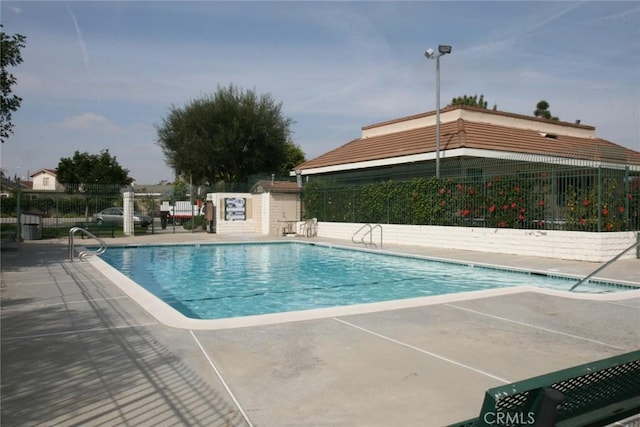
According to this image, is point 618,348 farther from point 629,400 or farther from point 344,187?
point 344,187

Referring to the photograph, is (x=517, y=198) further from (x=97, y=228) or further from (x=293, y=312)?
(x=97, y=228)

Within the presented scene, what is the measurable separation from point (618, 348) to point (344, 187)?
1844cm

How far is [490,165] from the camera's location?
54.7 feet

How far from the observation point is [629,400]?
9.01 ft

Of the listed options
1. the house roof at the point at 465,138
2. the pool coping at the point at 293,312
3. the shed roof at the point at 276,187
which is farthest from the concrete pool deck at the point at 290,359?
the shed roof at the point at 276,187

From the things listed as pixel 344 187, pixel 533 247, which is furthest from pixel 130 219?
pixel 533 247

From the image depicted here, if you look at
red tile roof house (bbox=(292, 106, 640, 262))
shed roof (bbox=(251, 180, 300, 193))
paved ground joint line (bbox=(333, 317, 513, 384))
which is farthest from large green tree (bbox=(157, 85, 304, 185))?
paved ground joint line (bbox=(333, 317, 513, 384))

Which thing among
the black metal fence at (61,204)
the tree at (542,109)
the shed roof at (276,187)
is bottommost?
the black metal fence at (61,204)

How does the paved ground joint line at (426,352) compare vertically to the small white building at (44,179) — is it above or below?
below

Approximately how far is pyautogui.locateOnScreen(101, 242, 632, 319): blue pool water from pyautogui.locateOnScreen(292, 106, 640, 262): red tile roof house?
8.69 ft

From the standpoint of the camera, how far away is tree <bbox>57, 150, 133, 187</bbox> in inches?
1984

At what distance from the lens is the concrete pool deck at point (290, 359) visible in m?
3.49

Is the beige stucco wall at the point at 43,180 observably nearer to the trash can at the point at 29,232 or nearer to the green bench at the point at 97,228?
the green bench at the point at 97,228
